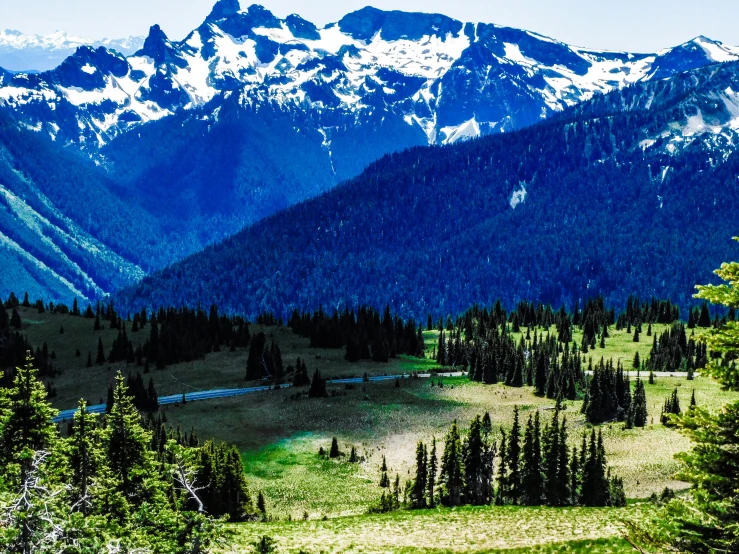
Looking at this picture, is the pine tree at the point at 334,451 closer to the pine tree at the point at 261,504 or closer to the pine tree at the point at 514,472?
the pine tree at the point at 261,504

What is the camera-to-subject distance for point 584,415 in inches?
4636

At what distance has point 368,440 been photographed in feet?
358

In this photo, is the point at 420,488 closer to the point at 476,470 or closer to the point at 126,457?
the point at 476,470

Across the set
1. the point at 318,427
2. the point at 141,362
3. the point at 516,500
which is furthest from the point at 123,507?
the point at 141,362

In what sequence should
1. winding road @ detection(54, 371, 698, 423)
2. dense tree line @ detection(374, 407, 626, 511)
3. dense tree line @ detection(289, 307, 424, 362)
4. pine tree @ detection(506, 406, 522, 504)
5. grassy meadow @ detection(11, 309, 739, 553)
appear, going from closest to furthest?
grassy meadow @ detection(11, 309, 739, 553) → dense tree line @ detection(374, 407, 626, 511) → pine tree @ detection(506, 406, 522, 504) → winding road @ detection(54, 371, 698, 423) → dense tree line @ detection(289, 307, 424, 362)

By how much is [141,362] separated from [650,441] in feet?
370

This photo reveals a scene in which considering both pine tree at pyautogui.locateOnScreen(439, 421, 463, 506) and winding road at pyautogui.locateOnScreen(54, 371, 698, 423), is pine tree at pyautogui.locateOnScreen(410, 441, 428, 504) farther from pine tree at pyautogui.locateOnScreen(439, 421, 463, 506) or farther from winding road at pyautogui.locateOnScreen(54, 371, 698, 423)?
winding road at pyautogui.locateOnScreen(54, 371, 698, 423)

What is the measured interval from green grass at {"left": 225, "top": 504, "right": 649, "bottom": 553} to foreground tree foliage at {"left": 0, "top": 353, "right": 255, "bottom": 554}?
6875 mm

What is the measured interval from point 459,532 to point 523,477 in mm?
23954

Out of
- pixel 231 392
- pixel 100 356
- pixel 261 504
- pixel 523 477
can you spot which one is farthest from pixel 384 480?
pixel 100 356

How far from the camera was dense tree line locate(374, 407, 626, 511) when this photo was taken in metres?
72.8

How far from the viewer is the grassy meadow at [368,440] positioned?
51531 mm

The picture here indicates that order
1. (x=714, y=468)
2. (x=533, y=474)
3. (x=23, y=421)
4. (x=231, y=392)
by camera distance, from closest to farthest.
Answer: (x=714, y=468)
(x=23, y=421)
(x=533, y=474)
(x=231, y=392)

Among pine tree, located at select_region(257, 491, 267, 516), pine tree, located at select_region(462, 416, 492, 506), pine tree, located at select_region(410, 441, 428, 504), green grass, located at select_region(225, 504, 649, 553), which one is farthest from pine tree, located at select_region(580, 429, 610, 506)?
pine tree, located at select_region(257, 491, 267, 516)
